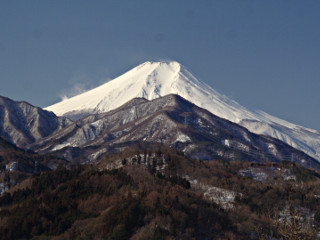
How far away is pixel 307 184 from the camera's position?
601ft

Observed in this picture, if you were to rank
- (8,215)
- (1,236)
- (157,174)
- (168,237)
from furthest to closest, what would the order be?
(157,174)
(8,215)
(1,236)
(168,237)

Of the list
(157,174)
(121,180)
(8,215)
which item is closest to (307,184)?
(157,174)

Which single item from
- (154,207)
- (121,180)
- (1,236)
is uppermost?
(121,180)

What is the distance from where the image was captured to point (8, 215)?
124438mm

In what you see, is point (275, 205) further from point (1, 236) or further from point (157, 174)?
point (1, 236)

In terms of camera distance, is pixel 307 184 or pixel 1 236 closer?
pixel 1 236

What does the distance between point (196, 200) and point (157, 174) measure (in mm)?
29393

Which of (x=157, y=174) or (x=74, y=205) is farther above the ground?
(x=157, y=174)

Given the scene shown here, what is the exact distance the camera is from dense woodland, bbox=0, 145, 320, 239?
108 metres

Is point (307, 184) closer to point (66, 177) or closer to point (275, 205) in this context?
point (275, 205)

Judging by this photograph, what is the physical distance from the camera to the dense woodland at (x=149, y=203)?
108m

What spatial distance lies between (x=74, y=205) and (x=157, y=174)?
3649cm

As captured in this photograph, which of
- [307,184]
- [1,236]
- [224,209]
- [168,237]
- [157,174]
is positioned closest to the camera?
[168,237]

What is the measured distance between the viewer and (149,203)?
11575 centimetres
